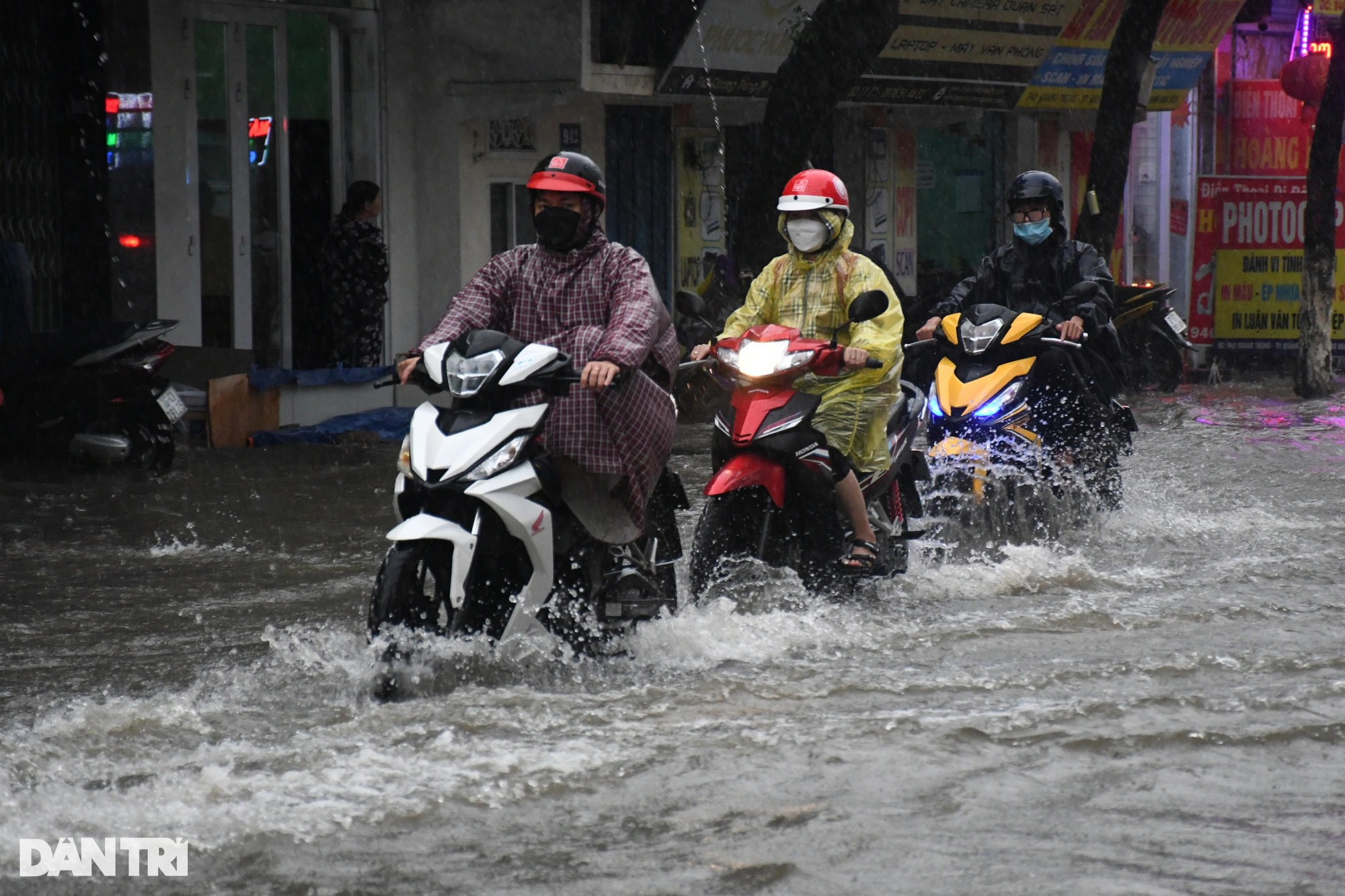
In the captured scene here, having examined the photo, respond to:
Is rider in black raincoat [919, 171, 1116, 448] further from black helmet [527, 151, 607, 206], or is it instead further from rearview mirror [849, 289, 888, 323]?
black helmet [527, 151, 607, 206]

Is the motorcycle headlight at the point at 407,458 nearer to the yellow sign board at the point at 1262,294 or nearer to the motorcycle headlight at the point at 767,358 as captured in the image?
the motorcycle headlight at the point at 767,358

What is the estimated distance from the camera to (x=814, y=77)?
12227mm

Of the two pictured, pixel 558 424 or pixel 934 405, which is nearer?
pixel 558 424

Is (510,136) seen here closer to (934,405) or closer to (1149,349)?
(1149,349)

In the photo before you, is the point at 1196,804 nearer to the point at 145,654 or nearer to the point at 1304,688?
the point at 1304,688

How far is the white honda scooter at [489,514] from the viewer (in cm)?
461

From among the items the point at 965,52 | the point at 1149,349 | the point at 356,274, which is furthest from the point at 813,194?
the point at 965,52

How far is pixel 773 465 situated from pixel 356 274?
24.6 ft

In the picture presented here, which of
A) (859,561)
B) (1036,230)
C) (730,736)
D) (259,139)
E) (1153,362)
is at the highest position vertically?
(259,139)

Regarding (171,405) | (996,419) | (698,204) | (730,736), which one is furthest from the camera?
(698,204)

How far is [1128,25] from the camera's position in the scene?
50.0 ft

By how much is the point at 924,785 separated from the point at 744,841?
2.00 feet

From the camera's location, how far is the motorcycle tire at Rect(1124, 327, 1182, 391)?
1647 cm

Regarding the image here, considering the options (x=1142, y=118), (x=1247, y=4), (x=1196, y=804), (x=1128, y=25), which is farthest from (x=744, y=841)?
(x=1247, y=4)
